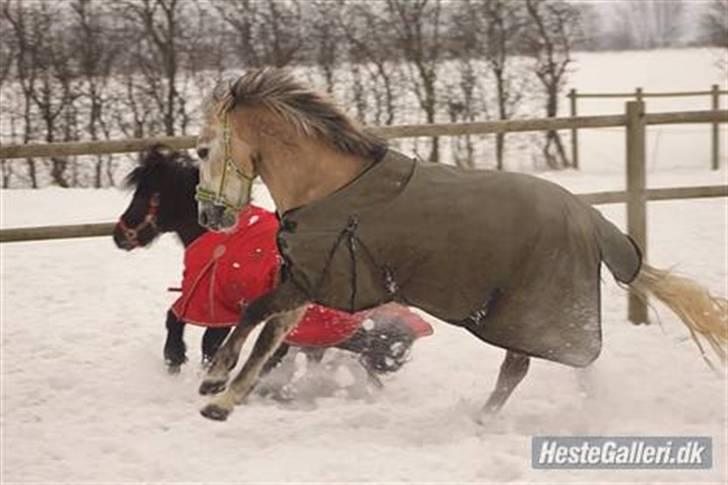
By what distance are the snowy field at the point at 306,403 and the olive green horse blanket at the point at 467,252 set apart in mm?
477

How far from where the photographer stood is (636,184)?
584cm

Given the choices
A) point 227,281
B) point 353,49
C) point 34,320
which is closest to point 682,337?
point 227,281

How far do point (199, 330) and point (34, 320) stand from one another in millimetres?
1052

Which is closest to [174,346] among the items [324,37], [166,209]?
[166,209]

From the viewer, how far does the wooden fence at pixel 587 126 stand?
18.4ft

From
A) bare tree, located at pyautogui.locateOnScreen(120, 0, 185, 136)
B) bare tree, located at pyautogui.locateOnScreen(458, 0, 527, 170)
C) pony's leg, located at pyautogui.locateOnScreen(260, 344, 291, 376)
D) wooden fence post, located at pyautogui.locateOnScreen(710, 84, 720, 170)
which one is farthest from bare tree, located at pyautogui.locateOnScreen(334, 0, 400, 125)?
pony's leg, located at pyautogui.locateOnScreen(260, 344, 291, 376)

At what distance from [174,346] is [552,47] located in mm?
9660

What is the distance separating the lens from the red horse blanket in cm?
457

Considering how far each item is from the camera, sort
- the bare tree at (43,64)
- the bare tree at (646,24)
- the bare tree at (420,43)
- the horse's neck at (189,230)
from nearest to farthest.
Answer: the horse's neck at (189,230) → the bare tree at (43,64) → the bare tree at (420,43) → the bare tree at (646,24)

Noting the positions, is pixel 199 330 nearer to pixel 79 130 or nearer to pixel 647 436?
pixel 647 436

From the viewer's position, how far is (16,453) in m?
4.13

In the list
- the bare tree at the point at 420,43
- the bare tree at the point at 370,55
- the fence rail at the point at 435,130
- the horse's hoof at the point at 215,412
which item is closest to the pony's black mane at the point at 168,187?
the fence rail at the point at 435,130

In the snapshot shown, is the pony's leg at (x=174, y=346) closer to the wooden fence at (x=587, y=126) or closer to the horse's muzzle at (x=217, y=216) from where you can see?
the wooden fence at (x=587, y=126)

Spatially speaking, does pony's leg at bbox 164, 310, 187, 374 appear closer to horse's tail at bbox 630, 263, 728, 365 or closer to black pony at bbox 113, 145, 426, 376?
black pony at bbox 113, 145, 426, 376
